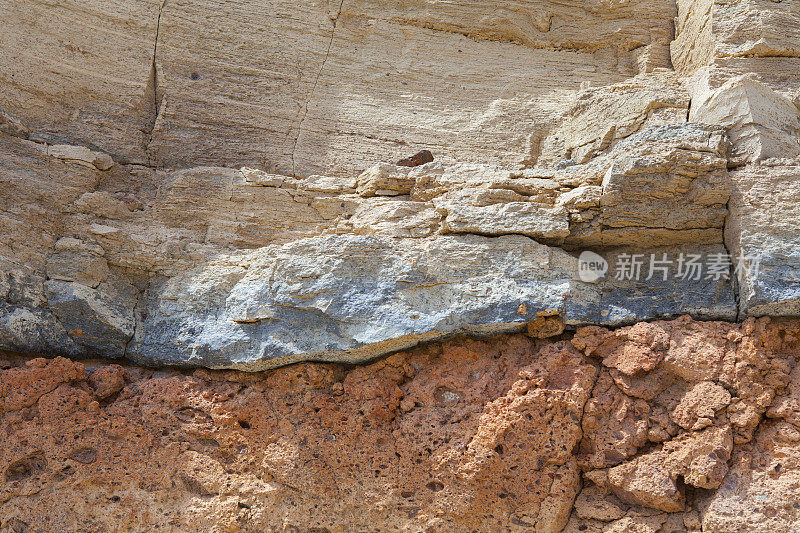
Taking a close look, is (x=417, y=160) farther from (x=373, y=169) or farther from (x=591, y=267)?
(x=591, y=267)

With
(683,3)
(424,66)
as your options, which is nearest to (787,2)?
(683,3)

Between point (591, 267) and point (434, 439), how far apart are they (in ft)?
4.78

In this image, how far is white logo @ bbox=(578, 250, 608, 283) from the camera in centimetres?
455

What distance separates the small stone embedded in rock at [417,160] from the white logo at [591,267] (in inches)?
53.3

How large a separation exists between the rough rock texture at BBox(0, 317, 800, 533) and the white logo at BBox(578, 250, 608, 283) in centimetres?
34

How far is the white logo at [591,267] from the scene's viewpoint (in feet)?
14.9

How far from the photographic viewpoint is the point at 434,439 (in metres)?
4.30

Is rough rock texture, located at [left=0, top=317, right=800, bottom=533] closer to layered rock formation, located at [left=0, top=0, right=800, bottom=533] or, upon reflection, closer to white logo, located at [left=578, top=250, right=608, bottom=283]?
layered rock formation, located at [left=0, top=0, right=800, bottom=533]

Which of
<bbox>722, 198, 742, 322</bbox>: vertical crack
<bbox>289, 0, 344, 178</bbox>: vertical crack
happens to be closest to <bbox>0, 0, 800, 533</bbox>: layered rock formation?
<bbox>722, 198, 742, 322</bbox>: vertical crack

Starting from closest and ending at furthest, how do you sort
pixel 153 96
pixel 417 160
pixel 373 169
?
pixel 373 169 → pixel 417 160 → pixel 153 96

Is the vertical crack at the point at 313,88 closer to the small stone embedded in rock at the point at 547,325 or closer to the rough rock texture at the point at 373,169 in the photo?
the rough rock texture at the point at 373,169

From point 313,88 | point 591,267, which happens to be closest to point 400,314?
point 591,267

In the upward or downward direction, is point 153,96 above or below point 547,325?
above

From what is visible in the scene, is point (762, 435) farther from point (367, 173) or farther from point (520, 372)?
point (367, 173)
